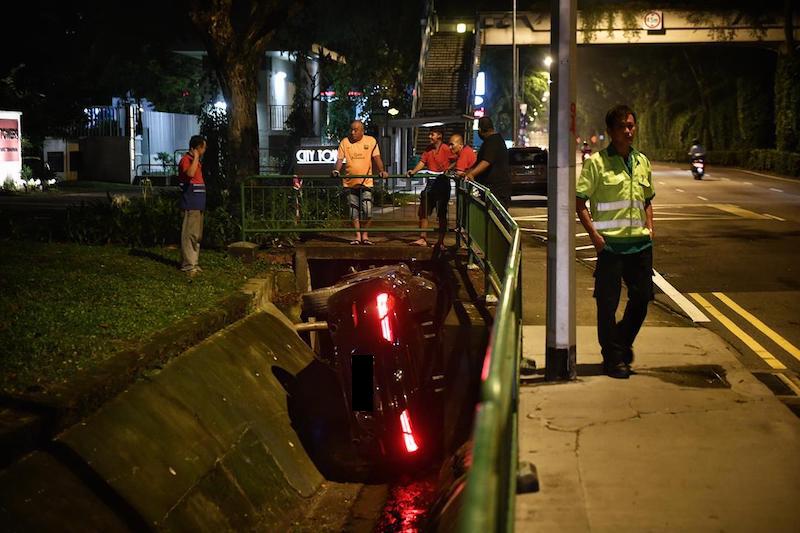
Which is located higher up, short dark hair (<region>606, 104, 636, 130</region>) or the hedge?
the hedge

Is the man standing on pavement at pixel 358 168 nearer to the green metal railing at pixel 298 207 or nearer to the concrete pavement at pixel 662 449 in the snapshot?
the green metal railing at pixel 298 207

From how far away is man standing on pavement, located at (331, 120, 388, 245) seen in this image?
1469 cm

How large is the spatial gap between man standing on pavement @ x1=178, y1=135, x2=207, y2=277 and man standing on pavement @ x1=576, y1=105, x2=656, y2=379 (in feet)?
18.1

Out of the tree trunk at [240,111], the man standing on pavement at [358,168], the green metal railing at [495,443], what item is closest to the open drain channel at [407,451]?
the green metal railing at [495,443]

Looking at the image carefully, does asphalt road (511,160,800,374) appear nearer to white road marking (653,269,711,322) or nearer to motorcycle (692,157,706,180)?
white road marking (653,269,711,322)

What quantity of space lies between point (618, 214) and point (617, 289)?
57cm

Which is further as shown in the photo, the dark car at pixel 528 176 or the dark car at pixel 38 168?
the dark car at pixel 38 168

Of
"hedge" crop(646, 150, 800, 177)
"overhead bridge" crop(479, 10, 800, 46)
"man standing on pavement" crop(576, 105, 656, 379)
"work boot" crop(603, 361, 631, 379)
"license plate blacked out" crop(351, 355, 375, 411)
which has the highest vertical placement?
"overhead bridge" crop(479, 10, 800, 46)

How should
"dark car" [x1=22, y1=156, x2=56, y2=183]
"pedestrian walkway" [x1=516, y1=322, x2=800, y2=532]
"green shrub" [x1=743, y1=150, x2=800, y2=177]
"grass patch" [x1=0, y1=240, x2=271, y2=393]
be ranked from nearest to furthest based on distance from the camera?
"pedestrian walkway" [x1=516, y1=322, x2=800, y2=532]
"grass patch" [x1=0, y1=240, x2=271, y2=393]
"dark car" [x1=22, y1=156, x2=56, y2=183]
"green shrub" [x1=743, y1=150, x2=800, y2=177]

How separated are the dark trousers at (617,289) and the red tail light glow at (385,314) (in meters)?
1.90

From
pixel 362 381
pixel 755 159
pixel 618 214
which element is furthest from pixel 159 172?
pixel 618 214

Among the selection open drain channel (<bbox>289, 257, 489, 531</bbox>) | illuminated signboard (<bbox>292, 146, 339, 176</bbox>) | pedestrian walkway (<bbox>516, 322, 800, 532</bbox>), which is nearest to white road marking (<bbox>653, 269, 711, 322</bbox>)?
open drain channel (<bbox>289, 257, 489, 531</bbox>)

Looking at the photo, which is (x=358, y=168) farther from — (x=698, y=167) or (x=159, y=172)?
(x=698, y=167)

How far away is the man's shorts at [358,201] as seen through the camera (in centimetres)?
1477
